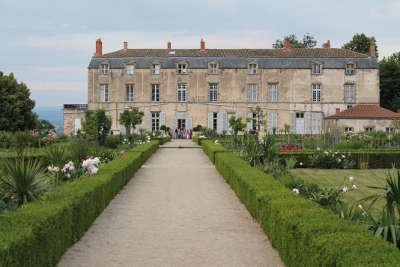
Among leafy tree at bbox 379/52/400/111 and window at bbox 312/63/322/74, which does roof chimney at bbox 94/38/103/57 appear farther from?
leafy tree at bbox 379/52/400/111

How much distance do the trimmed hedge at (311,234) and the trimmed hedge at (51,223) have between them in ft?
7.43

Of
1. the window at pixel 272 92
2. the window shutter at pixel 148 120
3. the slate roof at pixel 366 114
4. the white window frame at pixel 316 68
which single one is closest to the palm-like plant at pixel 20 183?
the slate roof at pixel 366 114

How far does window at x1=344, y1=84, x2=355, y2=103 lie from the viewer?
41.8m

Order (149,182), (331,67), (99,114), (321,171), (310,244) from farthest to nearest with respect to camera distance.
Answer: (331,67) → (99,114) → (321,171) → (149,182) → (310,244)

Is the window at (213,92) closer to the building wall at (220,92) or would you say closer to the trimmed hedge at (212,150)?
the building wall at (220,92)

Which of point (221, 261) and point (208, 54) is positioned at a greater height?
point (208, 54)

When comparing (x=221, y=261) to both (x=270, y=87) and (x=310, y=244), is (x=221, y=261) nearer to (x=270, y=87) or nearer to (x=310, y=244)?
(x=310, y=244)

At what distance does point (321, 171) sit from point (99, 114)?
472 inches

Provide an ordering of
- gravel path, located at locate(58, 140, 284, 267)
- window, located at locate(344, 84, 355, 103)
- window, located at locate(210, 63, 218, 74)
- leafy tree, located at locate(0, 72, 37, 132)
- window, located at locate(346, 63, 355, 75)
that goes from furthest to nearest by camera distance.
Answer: window, located at locate(210, 63, 218, 74), window, located at locate(344, 84, 355, 103), window, located at locate(346, 63, 355, 75), leafy tree, located at locate(0, 72, 37, 132), gravel path, located at locate(58, 140, 284, 267)

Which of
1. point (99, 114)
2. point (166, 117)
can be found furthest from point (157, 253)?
point (166, 117)

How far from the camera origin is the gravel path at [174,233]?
19.3 ft

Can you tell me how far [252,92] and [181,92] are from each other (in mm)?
5407

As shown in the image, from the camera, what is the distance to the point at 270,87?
4247cm

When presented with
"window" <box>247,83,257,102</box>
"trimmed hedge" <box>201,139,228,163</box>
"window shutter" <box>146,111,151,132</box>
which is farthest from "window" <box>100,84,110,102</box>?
"trimmed hedge" <box>201,139,228,163</box>
